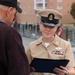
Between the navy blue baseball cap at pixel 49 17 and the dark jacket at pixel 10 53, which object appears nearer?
the dark jacket at pixel 10 53

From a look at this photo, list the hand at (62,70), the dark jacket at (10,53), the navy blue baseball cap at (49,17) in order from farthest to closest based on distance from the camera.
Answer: the navy blue baseball cap at (49,17) < the hand at (62,70) < the dark jacket at (10,53)

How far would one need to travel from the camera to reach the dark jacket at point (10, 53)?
5.76 ft

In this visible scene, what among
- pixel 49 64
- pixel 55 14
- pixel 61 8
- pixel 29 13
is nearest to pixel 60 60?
pixel 49 64

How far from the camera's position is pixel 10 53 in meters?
1.76

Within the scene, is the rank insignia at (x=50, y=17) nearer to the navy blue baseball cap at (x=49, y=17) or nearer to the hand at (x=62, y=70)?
the navy blue baseball cap at (x=49, y=17)

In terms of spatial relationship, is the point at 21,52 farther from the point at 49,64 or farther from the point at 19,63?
the point at 49,64

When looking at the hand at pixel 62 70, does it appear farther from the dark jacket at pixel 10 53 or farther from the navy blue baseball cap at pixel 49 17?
the dark jacket at pixel 10 53

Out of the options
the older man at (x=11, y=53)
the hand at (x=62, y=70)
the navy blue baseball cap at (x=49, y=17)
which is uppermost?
the navy blue baseball cap at (x=49, y=17)

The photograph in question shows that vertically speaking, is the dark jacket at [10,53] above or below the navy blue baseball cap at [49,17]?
below

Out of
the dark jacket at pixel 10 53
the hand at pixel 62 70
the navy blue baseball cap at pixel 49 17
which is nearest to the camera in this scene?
the dark jacket at pixel 10 53

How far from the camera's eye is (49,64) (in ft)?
8.13

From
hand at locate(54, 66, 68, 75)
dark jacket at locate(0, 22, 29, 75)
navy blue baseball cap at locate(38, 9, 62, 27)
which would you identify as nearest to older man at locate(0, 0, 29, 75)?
dark jacket at locate(0, 22, 29, 75)

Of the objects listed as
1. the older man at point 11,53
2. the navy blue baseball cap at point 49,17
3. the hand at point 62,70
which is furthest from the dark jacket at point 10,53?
the navy blue baseball cap at point 49,17

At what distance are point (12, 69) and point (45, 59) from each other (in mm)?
702
